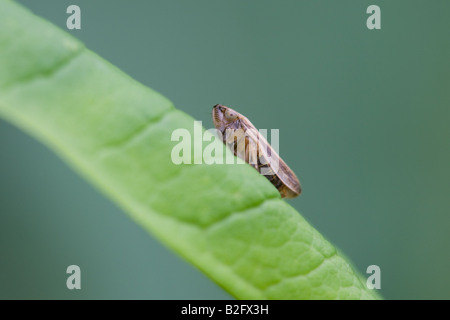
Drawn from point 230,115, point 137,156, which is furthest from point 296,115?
point 137,156

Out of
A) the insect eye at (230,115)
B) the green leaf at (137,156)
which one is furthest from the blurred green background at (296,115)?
the green leaf at (137,156)

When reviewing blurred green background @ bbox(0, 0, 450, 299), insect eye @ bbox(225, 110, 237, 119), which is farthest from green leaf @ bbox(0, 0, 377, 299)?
blurred green background @ bbox(0, 0, 450, 299)

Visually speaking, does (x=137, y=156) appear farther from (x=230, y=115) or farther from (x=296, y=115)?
(x=296, y=115)

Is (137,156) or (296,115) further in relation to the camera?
(296,115)

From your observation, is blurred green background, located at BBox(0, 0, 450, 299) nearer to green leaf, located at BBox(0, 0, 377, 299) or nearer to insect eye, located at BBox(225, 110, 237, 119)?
insect eye, located at BBox(225, 110, 237, 119)

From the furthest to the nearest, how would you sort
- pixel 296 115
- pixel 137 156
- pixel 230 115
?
pixel 296 115 → pixel 230 115 → pixel 137 156

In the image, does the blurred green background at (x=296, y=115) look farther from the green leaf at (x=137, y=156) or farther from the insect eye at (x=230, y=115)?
the green leaf at (x=137, y=156)

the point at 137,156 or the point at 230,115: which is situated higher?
the point at 230,115
